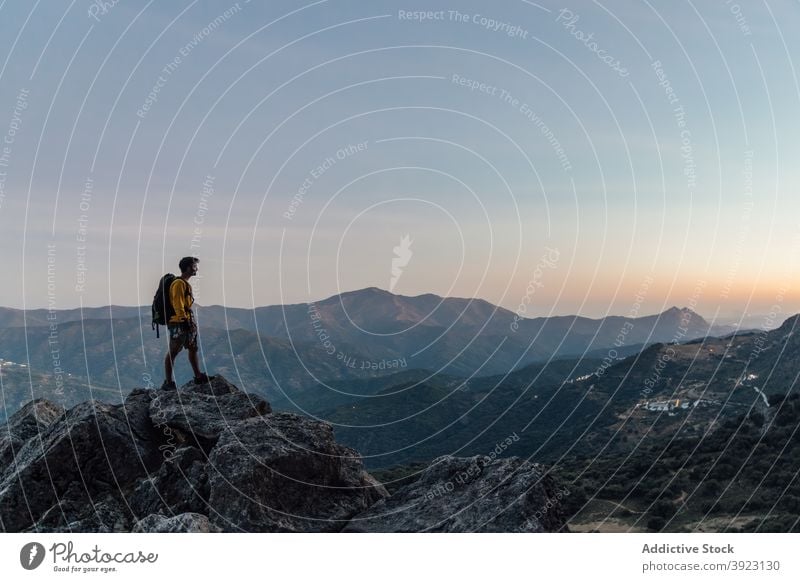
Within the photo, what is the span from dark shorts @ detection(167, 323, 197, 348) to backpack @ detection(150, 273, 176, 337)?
288 millimetres

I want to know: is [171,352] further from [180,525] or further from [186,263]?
[180,525]

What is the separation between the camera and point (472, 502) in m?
14.5

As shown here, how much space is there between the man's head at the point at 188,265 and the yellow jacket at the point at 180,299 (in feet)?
0.97

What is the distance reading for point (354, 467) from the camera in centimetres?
1748

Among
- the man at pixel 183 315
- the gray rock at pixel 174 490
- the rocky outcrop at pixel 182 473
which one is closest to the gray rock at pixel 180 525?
the rocky outcrop at pixel 182 473

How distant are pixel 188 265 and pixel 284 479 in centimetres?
700

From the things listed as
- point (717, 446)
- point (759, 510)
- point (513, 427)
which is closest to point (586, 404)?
point (513, 427)

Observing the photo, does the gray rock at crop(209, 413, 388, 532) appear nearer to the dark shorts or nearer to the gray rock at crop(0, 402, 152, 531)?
the gray rock at crop(0, 402, 152, 531)

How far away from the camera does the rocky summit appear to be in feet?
47.2

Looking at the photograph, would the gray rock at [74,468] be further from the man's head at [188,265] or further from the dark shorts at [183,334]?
the man's head at [188,265]

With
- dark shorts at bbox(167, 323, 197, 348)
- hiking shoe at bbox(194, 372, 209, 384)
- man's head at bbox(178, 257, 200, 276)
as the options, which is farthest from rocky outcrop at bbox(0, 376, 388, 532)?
man's head at bbox(178, 257, 200, 276)

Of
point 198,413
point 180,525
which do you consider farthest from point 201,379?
point 180,525

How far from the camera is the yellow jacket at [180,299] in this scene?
18953 mm
